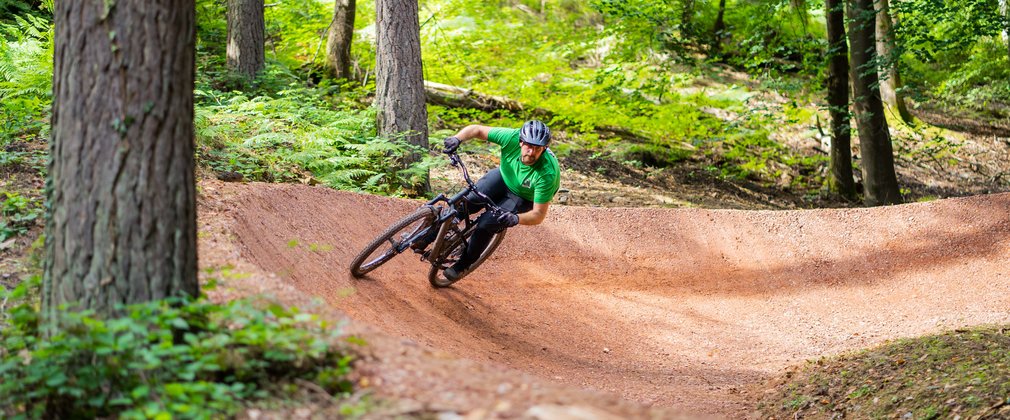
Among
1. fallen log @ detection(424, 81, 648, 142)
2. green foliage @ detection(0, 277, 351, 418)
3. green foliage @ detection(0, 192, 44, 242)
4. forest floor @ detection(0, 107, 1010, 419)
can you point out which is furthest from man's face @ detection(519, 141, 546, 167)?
fallen log @ detection(424, 81, 648, 142)

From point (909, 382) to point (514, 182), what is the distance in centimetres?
383

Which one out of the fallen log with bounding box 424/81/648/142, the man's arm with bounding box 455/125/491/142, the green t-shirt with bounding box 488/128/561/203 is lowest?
the green t-shirt with bounding box 488/128/561/203

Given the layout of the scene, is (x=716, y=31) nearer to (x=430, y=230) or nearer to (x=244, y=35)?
(x=244, y=35)

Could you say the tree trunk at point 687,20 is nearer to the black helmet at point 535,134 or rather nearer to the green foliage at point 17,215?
the black helmet at point 535,134

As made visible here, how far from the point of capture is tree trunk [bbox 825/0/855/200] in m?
14.9

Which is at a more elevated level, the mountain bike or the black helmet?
the black helmet

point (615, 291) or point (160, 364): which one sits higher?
point (160, 364)

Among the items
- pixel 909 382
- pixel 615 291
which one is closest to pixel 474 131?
pixel 615 291

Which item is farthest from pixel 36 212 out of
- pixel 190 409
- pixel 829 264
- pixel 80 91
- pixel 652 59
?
pixel 652 59

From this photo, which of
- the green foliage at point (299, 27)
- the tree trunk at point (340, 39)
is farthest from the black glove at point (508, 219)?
the green foliage at point (299, 27)

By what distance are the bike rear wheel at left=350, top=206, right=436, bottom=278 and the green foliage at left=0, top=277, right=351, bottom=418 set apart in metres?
3.59

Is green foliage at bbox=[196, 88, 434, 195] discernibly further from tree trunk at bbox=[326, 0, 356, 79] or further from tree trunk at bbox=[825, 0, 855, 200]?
tree trunk at bbox=[825, 0, 855, 200]

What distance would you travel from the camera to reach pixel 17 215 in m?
6.34

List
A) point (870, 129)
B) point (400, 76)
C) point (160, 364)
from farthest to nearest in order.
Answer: point (870, 129), point (400, 76), point (160, 364)
